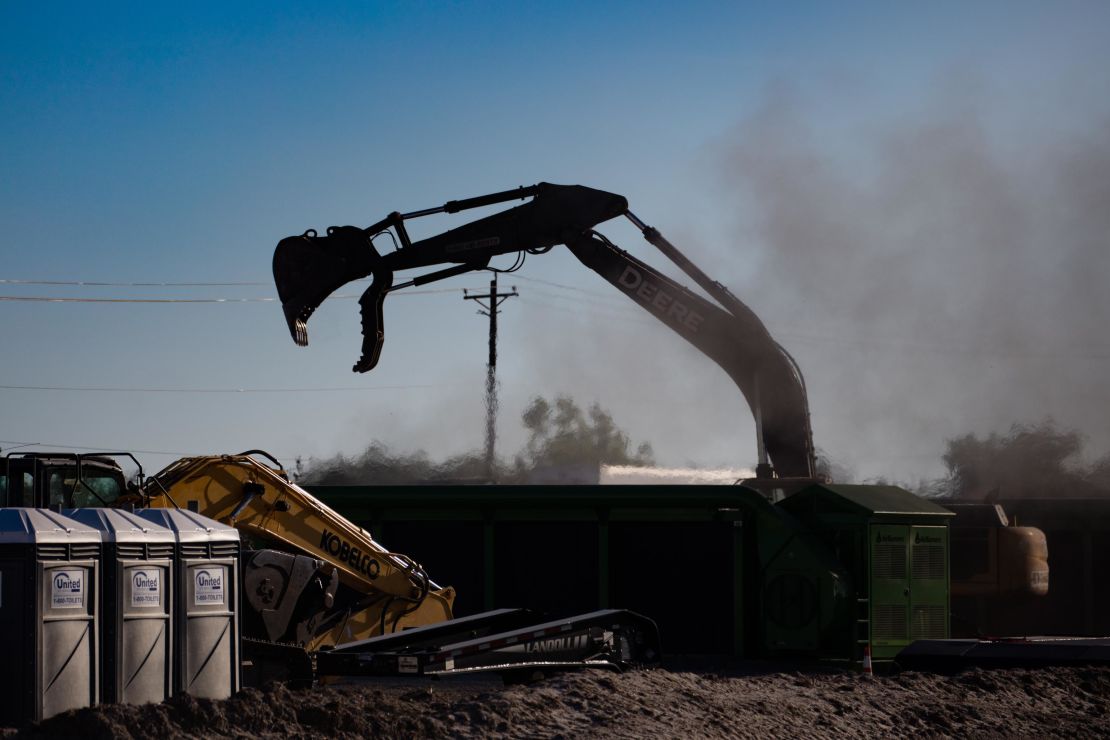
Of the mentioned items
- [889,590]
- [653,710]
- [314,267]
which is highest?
[314,267]

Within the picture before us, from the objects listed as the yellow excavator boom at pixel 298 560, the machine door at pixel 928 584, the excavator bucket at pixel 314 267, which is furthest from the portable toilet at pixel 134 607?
the machine door at pixel 928 584

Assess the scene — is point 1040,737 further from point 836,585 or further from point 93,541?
point 93,541

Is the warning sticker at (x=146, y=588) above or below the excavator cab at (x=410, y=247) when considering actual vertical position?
below

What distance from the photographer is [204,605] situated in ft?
45.9

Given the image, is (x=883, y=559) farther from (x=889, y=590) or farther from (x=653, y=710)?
(x=653, y=710)

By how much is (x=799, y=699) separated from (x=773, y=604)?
20.0 feet

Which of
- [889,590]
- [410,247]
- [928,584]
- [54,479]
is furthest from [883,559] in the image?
[54,479]

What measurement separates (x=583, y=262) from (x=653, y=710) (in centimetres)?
1118

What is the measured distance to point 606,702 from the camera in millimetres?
14211

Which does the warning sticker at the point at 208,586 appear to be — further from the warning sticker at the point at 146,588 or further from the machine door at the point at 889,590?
the machine door at the point at 889,590

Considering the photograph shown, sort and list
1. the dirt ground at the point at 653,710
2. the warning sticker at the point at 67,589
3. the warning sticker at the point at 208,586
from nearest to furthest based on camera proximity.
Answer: the dirt ground at the point at 653,710, the warning sticker at the point at 67,589, the warning sticker at the point at 208,586

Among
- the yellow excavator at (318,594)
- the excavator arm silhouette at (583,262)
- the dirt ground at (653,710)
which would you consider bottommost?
the dirt ground at (653,710)

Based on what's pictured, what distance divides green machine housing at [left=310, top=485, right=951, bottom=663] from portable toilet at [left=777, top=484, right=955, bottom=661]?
0.02m

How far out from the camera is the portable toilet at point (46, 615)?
12516mm
